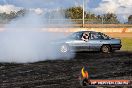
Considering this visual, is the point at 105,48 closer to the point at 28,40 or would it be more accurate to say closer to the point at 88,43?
the point at 88,43

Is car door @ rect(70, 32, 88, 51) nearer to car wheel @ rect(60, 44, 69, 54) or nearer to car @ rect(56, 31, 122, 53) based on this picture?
car @ rect(56, 31, 122, 53)

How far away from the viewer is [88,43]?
2269 centimetres

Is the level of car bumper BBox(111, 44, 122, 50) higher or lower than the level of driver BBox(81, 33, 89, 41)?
lower

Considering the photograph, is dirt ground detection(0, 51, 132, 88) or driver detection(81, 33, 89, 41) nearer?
dirt ground detection(0, 51, 132, 88)

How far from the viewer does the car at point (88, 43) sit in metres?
22.4

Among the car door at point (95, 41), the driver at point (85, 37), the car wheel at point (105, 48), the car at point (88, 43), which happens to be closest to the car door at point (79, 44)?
the car at point (88, 43)

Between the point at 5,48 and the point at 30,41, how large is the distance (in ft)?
4.72

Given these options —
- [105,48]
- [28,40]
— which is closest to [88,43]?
[105,48]

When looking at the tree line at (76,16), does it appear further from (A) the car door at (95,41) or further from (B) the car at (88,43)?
(A) the car door at (95,41)

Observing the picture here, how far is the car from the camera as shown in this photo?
2241 cm

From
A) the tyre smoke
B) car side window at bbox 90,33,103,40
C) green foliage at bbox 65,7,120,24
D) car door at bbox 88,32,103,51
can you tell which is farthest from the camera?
green foliage at bbox 65,7,120,24

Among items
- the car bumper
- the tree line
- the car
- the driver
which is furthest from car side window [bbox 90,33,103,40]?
the tree line

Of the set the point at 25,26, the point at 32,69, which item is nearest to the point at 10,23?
the point at 25,26

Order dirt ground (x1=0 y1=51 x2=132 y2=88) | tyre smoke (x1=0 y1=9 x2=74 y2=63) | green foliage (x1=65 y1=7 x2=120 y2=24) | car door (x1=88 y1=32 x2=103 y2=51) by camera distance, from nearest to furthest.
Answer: dirt ground (x1=0 y1=51 x2=132 y2=88), tyre smoke (x1=0 y1=9 x2=74 y2=63), car door (x1=88 y1=32 x2=103 y2=51), green foliage (x1=65 y1=7 x2=120 y2=24)
